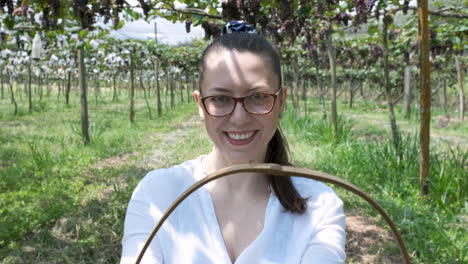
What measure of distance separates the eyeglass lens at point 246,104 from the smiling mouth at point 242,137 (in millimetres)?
60

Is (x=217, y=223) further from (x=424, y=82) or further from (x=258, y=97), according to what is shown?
(x=424, y=82)

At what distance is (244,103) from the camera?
1.00 metres

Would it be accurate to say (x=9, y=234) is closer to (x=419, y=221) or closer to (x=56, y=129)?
(x=419, y=221)

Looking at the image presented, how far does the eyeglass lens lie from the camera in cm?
100

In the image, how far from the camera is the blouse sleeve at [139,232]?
967 mm

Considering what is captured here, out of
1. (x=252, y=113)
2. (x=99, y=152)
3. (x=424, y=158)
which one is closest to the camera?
(x=252, y=113)

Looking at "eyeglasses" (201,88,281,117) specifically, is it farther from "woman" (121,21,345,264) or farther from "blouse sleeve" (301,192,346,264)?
"blouse sleeve" (301,192,346,264)

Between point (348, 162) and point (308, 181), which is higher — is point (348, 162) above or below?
below

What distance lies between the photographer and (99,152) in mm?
5883

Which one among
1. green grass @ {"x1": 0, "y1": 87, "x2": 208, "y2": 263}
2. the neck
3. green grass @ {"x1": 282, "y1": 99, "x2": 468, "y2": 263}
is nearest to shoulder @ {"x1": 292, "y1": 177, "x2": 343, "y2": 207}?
the neck

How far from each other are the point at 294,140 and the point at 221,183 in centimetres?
600

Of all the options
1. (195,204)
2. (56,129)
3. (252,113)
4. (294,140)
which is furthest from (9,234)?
(56,129)

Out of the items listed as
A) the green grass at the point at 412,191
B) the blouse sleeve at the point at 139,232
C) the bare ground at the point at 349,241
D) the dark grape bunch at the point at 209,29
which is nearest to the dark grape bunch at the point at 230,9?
the dark grape bunch at the point at 209,29

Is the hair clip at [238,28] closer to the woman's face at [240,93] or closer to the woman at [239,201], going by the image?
the woman at [239,201]
